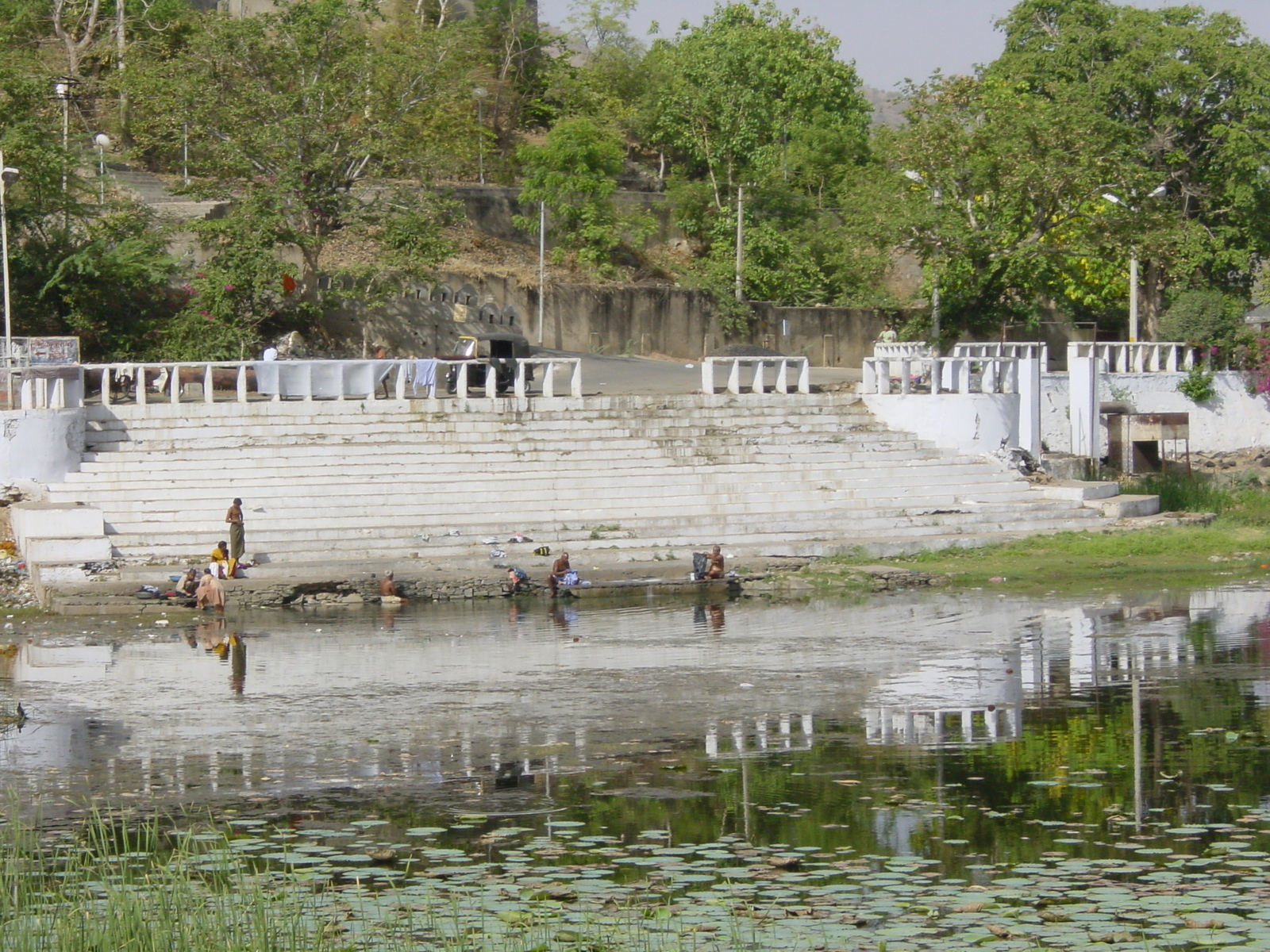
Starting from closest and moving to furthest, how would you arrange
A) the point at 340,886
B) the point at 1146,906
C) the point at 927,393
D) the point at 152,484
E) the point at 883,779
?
the point at 1146,906 < the point at 340,886 < the point at 883,779 < the point at 152,484 < the point at 927,393

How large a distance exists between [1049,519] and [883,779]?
50.5 ft

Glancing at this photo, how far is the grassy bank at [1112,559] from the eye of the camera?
2381cm

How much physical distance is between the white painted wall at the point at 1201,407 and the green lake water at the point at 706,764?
46.2ft

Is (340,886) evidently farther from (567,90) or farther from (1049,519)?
(567,90)

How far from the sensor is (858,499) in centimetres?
2716

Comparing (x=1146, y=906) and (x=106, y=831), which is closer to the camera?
(x=1146, y=906)

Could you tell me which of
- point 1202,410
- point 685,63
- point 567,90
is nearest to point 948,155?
point 1202,410

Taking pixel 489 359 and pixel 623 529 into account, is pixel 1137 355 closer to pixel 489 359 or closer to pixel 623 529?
pixel 489 359

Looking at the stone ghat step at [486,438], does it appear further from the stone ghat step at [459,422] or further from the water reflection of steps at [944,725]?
the water reflection of steps at [944,725]

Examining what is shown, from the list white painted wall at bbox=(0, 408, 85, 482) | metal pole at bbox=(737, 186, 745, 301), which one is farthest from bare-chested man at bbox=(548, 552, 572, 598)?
metal pole at bbox=(737, 186, 745, 301)

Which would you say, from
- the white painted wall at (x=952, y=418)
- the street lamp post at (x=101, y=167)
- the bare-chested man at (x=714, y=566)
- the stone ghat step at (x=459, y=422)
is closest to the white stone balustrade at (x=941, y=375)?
the white painted wall at (x=952, y=418)

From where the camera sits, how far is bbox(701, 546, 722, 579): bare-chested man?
75.4ft

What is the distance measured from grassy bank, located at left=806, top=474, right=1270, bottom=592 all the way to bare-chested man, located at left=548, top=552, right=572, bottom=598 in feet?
12.3

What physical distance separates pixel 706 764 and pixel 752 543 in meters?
12.2
